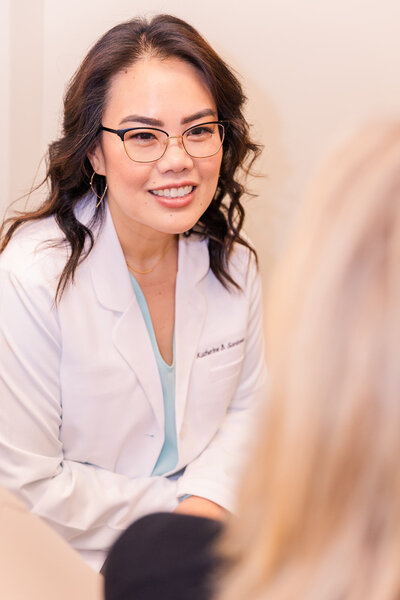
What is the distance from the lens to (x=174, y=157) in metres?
1.29

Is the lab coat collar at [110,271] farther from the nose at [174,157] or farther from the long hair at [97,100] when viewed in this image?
the nose at [174,157]

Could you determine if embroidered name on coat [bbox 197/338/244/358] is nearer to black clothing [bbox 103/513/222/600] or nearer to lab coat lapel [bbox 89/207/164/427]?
lab coat lapel [bbox 89/207/164/427]

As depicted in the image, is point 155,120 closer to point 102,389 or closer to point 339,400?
point 102,389

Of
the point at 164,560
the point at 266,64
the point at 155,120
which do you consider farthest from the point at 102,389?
→ the point at 266,64

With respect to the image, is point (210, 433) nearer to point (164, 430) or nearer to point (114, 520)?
point (164, 430)

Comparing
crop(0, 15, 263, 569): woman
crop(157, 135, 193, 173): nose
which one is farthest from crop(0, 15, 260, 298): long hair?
crop(157, 135, 193, 173): nose

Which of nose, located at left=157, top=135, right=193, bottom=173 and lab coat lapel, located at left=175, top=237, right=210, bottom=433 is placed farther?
lab coat lapel, located at left=175, top=237, right=210, bottom=433

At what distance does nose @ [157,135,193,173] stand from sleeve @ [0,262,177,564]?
29 cm

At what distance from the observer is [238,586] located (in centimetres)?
53

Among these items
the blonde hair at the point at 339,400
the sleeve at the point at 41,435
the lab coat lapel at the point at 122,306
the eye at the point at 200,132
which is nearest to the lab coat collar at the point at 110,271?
the lab coat lapel at the point at 122,306

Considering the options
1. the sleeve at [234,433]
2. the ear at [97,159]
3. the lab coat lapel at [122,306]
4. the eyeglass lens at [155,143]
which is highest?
the eyeglass lens at [155,143]

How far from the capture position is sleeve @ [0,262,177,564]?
1263 mm

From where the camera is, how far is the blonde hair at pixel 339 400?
0.46 m

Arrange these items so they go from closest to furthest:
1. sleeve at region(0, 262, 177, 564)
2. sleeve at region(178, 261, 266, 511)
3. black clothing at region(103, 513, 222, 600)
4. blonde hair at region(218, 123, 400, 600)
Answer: blonde hair at region(218, 123, 400, 600)
black clothing at region(103, 513, 222, 600)
sleeve at region(0, 262, 177, 564)
sleeve at region(178, 261, 266, 511)
